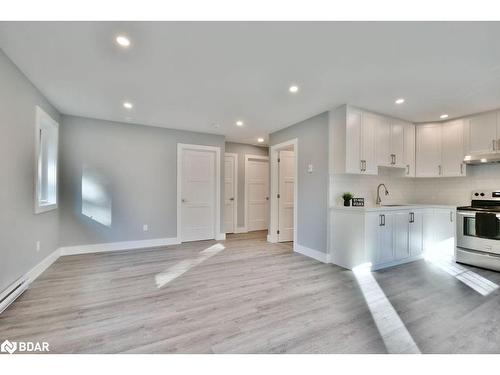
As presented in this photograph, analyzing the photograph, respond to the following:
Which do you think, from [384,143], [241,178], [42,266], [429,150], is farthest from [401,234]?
[42,266]

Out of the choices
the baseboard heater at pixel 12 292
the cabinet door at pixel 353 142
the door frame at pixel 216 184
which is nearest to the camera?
the baseboard heater at pixel 12 292

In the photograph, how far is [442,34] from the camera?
1.87 meters

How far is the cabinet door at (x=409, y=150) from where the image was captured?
4.17 meters

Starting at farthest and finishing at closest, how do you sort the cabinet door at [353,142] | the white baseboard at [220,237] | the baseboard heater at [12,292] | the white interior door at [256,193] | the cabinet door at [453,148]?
1. the white interior door at [256,193]
2. the white baseboard at [220,237]
3. the cabinet door at [453,148]
4. the cabinet door at [353,142]
5. the baseboard heater at [12,292]

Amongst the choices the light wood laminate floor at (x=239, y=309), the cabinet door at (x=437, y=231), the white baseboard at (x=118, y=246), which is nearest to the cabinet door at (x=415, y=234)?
the cabinet door at (x=437, y=231)

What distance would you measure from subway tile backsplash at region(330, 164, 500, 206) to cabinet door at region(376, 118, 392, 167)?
394mm

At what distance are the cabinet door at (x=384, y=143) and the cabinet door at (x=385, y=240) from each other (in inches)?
37.9

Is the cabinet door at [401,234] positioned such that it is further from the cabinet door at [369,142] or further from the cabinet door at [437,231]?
the cabinet door at [369,142]

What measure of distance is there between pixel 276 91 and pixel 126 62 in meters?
1.76

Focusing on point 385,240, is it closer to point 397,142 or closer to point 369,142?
point 369,142

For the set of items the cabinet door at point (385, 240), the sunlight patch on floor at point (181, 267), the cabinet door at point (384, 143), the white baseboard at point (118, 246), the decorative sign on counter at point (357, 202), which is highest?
the cabinet door at point (384, 143)

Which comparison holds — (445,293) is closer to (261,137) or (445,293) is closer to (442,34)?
(442,34)

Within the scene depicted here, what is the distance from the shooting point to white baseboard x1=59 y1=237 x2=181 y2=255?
411cm
